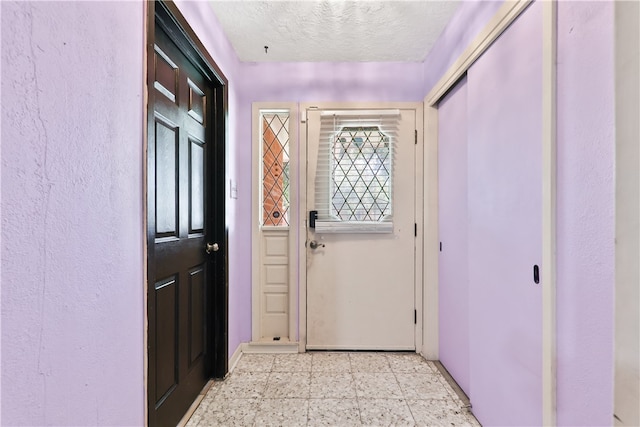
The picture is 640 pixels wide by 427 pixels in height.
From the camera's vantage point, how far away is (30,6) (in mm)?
644

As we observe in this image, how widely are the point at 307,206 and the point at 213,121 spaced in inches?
37.0

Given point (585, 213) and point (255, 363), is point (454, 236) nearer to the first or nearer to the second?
point (585, 213)

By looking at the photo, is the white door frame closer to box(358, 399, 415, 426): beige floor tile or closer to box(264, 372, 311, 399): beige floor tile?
box(264, 372, 311, 399): beige floor tile

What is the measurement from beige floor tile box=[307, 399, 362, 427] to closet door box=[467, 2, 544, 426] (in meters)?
0.68

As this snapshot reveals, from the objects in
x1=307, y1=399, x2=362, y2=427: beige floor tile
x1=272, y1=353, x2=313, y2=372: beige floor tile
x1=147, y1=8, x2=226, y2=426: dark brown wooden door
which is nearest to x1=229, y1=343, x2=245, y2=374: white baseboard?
x1=147, y1=8, x2=226, y2=426: dark brown wooden door

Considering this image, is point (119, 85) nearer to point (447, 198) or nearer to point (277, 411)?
point (277, 411)

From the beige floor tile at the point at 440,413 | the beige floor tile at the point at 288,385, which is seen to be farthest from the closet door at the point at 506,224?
the beige floor tile at the point at 288,385

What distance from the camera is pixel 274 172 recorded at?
2461mm

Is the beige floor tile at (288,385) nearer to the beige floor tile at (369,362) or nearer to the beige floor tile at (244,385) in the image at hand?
the beige floor tile at (244,385)

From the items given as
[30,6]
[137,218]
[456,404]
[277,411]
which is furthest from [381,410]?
[30,6]

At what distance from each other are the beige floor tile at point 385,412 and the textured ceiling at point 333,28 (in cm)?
241

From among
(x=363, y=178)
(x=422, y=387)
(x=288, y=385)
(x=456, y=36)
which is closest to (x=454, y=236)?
(x=363, y=178)

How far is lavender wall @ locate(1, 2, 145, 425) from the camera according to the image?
0.61 meters

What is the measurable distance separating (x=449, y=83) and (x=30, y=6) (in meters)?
1.96
